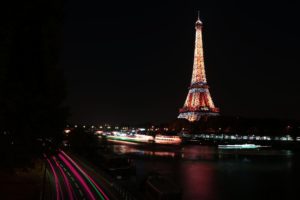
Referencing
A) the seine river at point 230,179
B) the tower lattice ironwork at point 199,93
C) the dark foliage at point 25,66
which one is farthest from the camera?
the tower lattice ironwork at point 199,93

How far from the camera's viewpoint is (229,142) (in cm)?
7581

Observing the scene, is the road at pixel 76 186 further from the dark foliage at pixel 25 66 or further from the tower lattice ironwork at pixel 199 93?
the tower lattice ironwork at pixel 199 93

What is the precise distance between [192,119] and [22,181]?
81.5 meters

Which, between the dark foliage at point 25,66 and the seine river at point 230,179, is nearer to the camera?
the dark foliage at point 25,66

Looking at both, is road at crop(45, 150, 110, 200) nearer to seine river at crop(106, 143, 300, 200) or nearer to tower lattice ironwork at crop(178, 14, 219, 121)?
seine river at crop(106, 143, 300, 200)

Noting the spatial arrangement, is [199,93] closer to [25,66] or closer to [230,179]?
[230,179]

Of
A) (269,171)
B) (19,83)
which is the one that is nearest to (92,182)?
(19,83)

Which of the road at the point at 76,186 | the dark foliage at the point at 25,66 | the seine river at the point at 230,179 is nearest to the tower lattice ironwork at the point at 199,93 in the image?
the seine river at the point at 230,179

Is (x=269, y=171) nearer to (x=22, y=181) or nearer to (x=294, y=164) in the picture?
(x=294, y=164)

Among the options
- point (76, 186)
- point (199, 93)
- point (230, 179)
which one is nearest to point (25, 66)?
point (76, 186)

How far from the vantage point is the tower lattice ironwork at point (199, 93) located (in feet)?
309

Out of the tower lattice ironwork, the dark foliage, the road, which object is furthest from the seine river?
the tower lattice ironwork

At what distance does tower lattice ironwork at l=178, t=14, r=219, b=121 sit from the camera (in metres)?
94.2

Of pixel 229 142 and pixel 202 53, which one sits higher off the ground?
pixel 202 53
